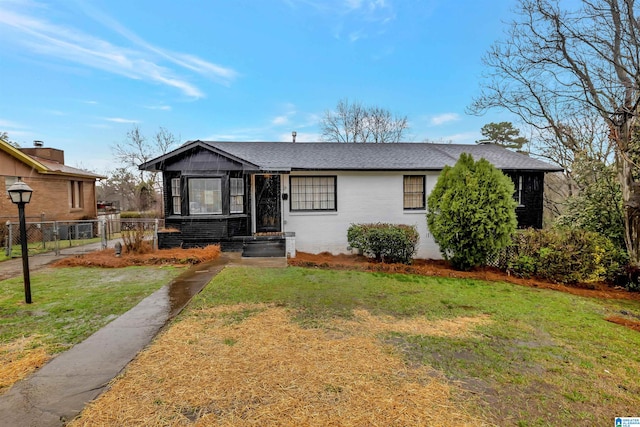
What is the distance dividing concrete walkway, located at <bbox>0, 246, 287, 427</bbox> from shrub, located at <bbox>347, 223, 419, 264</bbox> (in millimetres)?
6371

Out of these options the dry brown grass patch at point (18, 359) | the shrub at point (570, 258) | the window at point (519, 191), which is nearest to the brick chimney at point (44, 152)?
the dry brown grass patch at point (18, 359)

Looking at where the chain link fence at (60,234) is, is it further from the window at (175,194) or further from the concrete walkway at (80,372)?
the concrete walkway at (80,372)

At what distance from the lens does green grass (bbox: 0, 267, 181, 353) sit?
4.15m

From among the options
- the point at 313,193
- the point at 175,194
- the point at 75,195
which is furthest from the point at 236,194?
the point at 75,195

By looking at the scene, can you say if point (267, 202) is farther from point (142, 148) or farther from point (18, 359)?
point (142, 148)

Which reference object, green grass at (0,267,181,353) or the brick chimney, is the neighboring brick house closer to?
the brick chimney

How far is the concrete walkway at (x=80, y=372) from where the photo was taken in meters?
2.50

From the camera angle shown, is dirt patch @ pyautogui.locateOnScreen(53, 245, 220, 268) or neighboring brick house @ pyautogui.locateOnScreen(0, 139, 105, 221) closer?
dirt patch @ pyautogui.locateOnScreen(53, 245, 220, 268)

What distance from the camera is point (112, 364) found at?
10.9 ft

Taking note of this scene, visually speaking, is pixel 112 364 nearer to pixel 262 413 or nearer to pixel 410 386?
pixel 262 413

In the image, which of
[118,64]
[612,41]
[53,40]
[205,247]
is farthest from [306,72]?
[612,41]

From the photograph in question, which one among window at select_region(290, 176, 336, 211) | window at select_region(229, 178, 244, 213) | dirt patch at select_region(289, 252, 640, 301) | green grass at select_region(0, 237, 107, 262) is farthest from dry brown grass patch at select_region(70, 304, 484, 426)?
green grass at select_region(0, 237, 107, 262)

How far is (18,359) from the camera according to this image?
11.1 feet

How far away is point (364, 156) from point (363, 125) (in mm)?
17186
